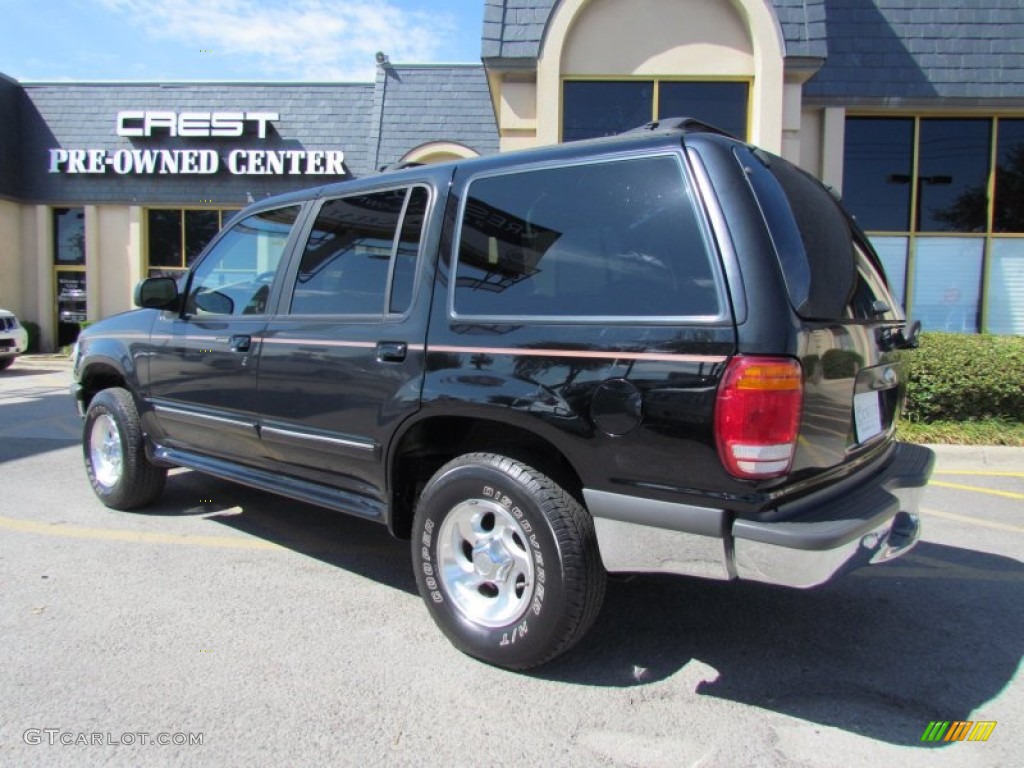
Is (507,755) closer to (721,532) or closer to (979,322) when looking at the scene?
(721,532)

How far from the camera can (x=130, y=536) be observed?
4.52 metres

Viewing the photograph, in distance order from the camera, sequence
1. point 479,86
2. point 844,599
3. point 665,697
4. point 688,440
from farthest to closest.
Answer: point 479,86 < point 844,599 < point 665,697 < point 688,440

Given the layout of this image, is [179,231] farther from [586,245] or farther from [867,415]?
[867,415]

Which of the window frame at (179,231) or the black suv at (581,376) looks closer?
the black suv at (581,376)

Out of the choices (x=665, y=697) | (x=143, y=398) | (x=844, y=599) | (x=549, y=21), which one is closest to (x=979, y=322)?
(x=549, y=21)

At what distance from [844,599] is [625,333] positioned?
215 cm

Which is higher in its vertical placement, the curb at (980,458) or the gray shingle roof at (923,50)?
the gray shingle roof at (923,50)

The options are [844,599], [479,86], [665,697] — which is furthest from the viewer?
[479,86]

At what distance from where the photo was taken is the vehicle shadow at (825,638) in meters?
2.78

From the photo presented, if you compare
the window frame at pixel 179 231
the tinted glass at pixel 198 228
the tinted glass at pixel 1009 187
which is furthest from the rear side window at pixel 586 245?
the tinted glass at pixel 198 228

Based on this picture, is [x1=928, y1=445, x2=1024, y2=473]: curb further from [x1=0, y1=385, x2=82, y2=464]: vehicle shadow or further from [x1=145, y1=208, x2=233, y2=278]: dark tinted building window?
[x1=145, y1=208, x2=233, y2=278]: dark tinted building window

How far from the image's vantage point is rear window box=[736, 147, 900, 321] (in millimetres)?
2479

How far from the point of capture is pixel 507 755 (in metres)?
2.42

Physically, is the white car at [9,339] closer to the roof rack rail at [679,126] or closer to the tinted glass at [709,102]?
the tinted glass at [709,102]
